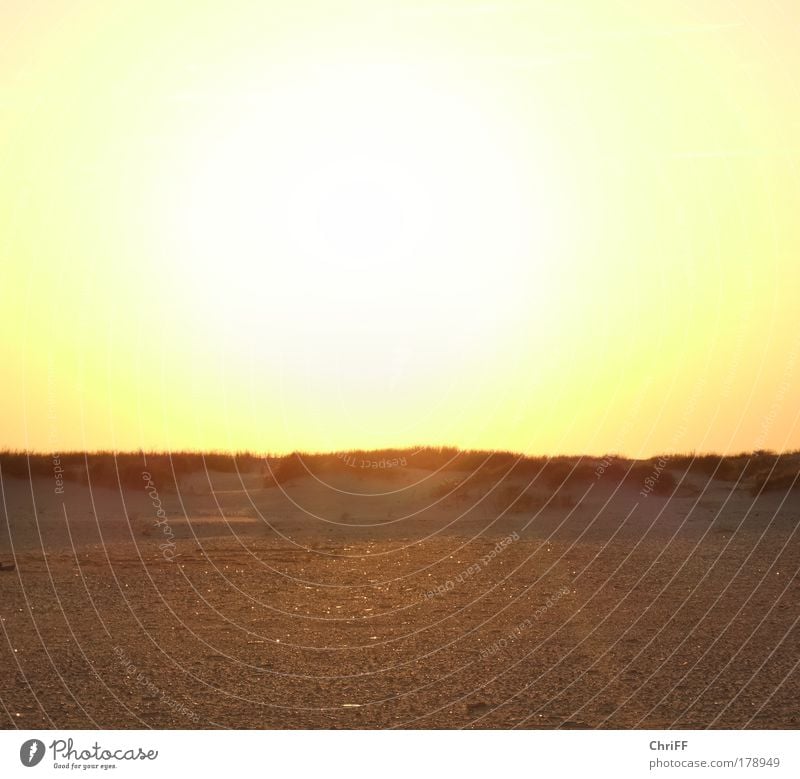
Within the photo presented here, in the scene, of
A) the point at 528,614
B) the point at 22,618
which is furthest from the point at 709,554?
the point at 22,618

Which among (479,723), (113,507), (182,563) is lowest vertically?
(479,723)

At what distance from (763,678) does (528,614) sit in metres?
3.39

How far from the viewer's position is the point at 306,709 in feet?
30.1

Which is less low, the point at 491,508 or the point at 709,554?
the point at 491,508

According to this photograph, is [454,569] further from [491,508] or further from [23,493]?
[23,493]

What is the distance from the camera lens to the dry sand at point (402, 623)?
930 centimetres

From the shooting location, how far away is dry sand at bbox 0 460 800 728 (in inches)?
366

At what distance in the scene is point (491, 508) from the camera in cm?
2570

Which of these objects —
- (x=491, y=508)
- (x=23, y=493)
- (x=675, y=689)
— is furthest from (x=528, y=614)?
(x=23, y=493)

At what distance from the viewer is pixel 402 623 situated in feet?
40.9

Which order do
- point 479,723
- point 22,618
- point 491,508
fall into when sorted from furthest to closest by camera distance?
point 491,508 < point 22,618 < point 479,723

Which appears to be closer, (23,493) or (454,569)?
(454,569)
